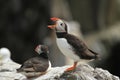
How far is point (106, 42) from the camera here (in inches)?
920

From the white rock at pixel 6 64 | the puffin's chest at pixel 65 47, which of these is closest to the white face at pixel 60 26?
the puffin's chest at pixel 65 47

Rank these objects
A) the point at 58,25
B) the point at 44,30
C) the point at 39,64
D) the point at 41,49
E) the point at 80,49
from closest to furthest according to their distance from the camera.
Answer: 1. the point at 58,25
2. the point at 80,49
3. the point at 39,64
4. the point at 41,49
5. the point at 44,30

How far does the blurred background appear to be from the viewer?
66.1 ft

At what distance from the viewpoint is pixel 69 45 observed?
7426mm

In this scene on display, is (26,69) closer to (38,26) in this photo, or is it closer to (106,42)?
(38,26)

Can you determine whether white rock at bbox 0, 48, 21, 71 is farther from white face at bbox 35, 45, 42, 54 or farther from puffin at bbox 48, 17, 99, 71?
puffin at bbox 48, 17, 99, 71

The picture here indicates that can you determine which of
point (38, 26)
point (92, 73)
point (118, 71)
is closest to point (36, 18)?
point (38, 26)

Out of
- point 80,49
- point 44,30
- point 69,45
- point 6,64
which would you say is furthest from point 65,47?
point 44,30

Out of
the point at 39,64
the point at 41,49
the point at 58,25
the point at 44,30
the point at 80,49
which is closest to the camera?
the point at 58,25

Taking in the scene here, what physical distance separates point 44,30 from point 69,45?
13.3 metres

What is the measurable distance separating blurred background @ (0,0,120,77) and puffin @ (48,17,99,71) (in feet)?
32.3

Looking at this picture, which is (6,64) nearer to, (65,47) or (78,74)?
(78,74)

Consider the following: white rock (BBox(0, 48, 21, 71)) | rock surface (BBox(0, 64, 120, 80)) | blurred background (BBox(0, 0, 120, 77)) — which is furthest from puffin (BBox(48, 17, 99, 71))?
blurred background (BBox(0, 0, 120, 77))

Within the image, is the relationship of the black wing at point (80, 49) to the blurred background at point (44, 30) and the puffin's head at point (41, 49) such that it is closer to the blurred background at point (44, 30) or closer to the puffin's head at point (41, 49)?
the puffin's head at point (41, 49)
